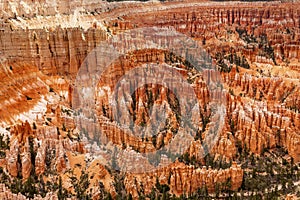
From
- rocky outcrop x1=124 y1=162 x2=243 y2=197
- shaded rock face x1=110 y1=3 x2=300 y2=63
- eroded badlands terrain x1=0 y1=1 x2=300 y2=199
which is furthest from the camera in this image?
shaded rock face x1=110 y1=3 x2=300 y2=63

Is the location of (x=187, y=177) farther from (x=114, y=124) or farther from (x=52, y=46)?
(x=52, y=46)

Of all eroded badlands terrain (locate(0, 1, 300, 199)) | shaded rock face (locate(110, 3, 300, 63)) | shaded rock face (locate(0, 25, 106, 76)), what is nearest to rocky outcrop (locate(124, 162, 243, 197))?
eroded badlands terrain (locate(0, 1, 300, 199))

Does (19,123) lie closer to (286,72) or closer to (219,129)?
(219,129)

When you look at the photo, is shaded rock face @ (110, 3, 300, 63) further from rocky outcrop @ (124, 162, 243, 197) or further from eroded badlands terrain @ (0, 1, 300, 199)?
rocky outcrop @ (124, 162, 243, 197)

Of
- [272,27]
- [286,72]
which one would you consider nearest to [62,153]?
[286,72]

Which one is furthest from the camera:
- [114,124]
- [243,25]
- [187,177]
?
[243,25]

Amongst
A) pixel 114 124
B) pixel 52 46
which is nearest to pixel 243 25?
pixel 52 46

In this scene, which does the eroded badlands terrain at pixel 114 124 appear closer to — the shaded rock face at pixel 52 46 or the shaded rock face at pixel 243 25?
the shaded rock face at pixel 52 46

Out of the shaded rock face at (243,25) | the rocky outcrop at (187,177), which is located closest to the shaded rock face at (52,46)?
the rocky outcrop at (187,177)
